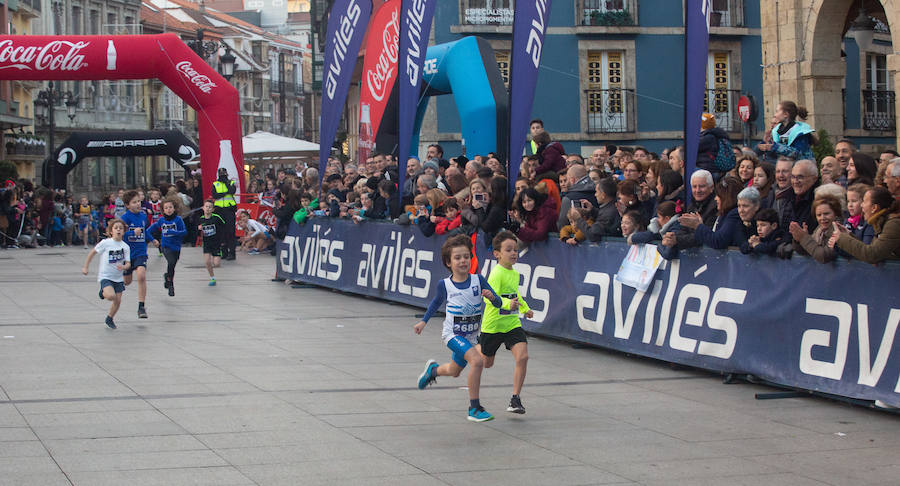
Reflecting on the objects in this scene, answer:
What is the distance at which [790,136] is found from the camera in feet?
39.3

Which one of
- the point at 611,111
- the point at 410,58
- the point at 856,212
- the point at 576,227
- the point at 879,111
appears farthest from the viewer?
the point at 611,111

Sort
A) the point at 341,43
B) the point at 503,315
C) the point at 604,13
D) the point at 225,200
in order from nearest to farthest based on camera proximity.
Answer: the point at 503,315 → the point at 341,43 → the point at 225,200 → the point at 604,13

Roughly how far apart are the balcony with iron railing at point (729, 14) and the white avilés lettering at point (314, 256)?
1903 cm

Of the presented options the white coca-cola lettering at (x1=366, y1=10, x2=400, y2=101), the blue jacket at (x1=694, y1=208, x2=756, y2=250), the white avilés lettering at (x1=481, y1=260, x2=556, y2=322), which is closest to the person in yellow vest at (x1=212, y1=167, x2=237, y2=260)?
the white coca-cola lettering at (x1=366, y1=10, x2=400, y2=101)

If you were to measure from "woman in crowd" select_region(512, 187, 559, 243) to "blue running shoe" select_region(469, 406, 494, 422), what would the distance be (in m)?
4.45

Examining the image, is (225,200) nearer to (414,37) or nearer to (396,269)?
(396,269)

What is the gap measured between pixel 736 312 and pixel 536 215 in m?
3.45

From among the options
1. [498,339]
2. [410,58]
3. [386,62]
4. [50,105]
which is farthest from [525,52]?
[50,105]

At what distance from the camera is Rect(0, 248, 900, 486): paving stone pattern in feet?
22.9

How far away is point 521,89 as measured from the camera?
1287 centimetres

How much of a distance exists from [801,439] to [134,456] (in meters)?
4.31

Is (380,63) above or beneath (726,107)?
beneath

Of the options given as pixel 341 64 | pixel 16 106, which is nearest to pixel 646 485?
pixel 341 64

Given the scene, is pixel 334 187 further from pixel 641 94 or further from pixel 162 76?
pixel 641 94
